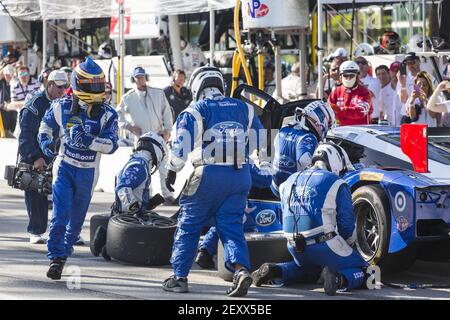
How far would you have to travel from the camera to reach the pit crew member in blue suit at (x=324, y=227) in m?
9.73

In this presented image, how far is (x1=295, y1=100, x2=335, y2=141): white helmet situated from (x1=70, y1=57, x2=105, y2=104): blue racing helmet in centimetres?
172

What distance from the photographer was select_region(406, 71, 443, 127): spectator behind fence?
15.2 meters

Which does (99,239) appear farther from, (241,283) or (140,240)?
(241,283)

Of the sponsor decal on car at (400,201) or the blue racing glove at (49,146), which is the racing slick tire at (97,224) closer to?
the blue racing glove at (49,146)

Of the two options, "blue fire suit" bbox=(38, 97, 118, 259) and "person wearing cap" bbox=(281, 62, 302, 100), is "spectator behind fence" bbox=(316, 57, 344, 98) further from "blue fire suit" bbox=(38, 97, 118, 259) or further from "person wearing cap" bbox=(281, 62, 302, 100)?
"blue fire suit" bbox=(38, 97, 118, 259)

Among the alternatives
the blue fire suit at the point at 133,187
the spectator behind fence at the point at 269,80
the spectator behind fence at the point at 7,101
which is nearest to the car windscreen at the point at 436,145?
the blue fire suit at the point at 133,187

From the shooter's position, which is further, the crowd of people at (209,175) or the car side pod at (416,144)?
the car side pod at (416,144)

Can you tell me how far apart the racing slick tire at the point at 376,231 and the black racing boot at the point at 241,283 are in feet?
3.53

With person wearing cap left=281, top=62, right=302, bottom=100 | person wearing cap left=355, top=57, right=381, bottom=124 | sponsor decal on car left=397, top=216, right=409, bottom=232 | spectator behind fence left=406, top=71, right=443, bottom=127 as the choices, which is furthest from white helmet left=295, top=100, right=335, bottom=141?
person wearing cap left=281, top=62, right=302, bottom=100

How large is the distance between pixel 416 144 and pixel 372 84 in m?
7.25

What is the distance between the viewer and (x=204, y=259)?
11.0 metres
